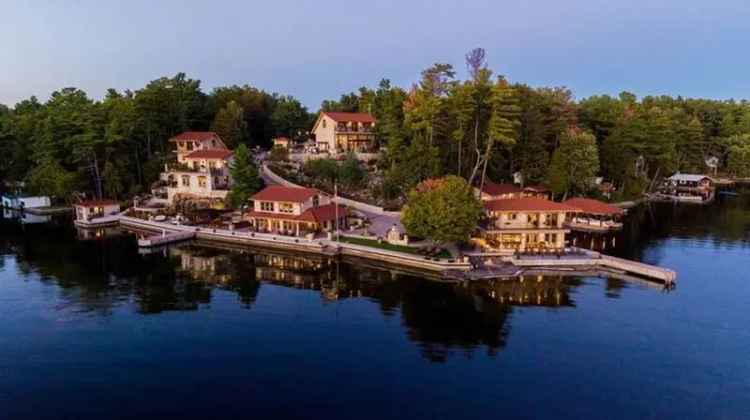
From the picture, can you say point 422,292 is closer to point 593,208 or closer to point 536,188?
point 593,208

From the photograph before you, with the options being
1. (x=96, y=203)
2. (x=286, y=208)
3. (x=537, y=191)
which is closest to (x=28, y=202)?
(x=96, y=203)

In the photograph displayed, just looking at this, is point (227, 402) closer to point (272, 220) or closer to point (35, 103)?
point (272, 220)

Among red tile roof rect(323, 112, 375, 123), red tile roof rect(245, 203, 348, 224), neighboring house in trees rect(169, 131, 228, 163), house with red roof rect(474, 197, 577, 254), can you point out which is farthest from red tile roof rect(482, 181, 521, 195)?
neighboring house in trees rect(169, 131, 228, 163)

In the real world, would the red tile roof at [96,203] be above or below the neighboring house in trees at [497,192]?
below

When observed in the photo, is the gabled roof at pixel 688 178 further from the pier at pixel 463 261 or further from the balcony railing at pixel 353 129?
the pier at pixel 463 261

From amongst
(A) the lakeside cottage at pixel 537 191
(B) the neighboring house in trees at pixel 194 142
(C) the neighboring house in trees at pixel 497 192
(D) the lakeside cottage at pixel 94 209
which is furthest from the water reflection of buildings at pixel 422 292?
(B) the neighboring house in trees at pixel 194 142

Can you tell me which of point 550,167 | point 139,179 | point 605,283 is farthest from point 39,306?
point 550,167

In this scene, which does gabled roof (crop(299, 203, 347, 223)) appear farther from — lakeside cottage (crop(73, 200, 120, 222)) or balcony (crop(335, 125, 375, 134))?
lakeside cottage (crop(73, 200, 120, 222))
